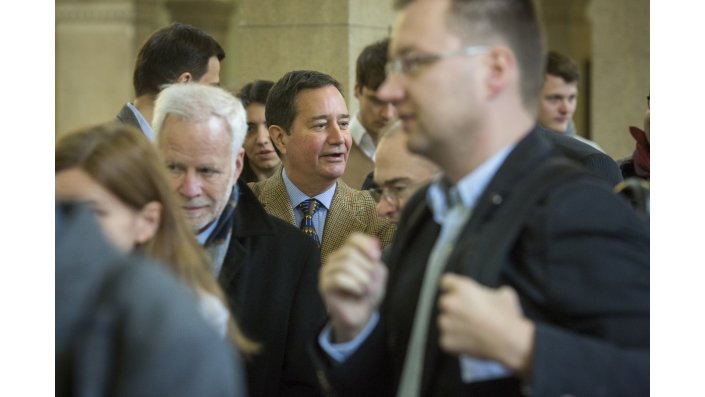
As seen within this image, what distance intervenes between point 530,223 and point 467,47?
412mm

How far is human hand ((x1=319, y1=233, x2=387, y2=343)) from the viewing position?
2590 mm

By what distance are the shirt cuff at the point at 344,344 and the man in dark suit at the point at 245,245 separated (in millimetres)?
859

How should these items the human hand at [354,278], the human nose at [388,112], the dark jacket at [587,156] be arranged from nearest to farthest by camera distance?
the human hand at [354,278] < the dark jacket at [587,156] < the human nose at [388,112]

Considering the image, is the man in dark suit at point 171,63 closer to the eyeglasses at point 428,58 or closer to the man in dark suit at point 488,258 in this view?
the man in dark suit at point 488,258

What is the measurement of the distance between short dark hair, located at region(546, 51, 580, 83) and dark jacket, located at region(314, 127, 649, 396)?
4.68 meters

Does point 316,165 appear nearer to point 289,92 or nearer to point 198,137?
point 289,92

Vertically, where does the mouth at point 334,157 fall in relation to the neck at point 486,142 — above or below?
below

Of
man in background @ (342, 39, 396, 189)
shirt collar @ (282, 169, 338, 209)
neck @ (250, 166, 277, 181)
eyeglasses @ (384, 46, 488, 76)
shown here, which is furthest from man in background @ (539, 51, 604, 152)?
eyeglasses @ (384, 46, 488, 76)

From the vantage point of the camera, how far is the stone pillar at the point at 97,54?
14305mm

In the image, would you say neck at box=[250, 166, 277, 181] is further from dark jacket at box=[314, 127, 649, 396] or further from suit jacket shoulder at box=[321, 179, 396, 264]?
dark jacket at box=[314, 127, 649, 396]

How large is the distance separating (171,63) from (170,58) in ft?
0.08

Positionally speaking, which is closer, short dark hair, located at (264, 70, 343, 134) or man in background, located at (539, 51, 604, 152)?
short dark hair, located at (264, 70, 343, 134)

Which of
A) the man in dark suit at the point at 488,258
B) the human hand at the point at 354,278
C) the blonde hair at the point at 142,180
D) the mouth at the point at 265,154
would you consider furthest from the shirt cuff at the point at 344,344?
the mouth at the point at 265,154

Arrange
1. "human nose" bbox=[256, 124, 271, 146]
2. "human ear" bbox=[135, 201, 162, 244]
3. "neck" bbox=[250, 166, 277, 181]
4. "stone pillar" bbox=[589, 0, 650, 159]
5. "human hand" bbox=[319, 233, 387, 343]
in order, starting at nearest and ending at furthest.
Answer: "human hand" bbox=[319, 233, 387, 343] → "human ear" bbox=[135, 201, 162, 244] → "human nose" bbox=[256, 124, 271, 146] → "neck" bbox=[250, 166, 277, 181] → "stone pillar" bbox=[589, 0, 650, 159]
